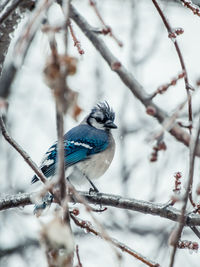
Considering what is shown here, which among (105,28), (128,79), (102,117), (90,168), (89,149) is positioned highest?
(105,28)

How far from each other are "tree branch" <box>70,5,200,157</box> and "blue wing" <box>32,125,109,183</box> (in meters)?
2.63

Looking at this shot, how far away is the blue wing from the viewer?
4.39 meters

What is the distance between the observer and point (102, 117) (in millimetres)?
5320

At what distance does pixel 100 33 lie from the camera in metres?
1.70

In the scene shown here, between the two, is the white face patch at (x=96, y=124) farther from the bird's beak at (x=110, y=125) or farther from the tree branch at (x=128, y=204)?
the tree branch at (x=128, y=204)

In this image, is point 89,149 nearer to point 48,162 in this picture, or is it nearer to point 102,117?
point 102,117

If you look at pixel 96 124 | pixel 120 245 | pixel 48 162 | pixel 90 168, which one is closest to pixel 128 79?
pixel 120 245

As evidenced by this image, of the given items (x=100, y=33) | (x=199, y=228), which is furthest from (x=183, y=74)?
(x=199, y=228)

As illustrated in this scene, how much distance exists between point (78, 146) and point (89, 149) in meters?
0.12

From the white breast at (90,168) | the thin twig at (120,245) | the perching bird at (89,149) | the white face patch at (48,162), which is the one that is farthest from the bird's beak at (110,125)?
the thin twig at (120,245)

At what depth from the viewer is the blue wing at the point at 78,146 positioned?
14.4ft

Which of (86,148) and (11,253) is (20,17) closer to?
(86,148)

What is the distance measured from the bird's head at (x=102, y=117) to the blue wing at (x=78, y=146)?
0.24ft

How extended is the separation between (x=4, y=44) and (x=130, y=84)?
5.31ft
